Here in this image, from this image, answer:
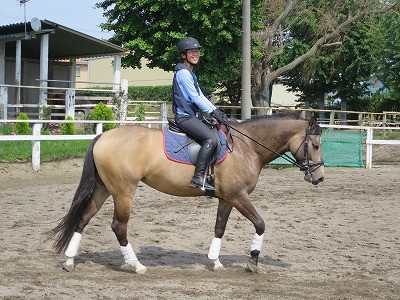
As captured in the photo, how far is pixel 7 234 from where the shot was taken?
367 inches

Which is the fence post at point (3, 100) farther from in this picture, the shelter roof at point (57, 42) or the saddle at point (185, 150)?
the saddle at point (185, 150)

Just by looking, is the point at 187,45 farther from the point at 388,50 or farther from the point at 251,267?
the point at 388,50

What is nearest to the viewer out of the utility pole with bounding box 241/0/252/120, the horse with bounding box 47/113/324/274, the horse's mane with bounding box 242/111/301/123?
the horse with bounding box 47/113/324/274

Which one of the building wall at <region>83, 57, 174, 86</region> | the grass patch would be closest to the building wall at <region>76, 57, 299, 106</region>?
the building wall at <region>83, 57, 174, 86</region>

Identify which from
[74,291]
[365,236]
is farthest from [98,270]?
[365,236]

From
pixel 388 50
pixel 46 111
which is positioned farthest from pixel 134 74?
pixel 46 111

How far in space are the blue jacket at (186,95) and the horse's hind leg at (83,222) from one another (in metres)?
1.33

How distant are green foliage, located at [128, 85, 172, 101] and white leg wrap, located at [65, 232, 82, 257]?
47.0m

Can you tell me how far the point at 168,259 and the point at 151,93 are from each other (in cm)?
4842

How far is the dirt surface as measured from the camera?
6883 mm

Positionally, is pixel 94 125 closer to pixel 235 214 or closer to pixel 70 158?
pixel 70 158

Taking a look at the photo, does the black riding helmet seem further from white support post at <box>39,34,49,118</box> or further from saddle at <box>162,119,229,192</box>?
white support post at <box>39,34,49,118</box>

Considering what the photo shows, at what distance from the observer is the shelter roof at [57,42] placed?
76.6ft

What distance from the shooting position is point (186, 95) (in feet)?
25.9
